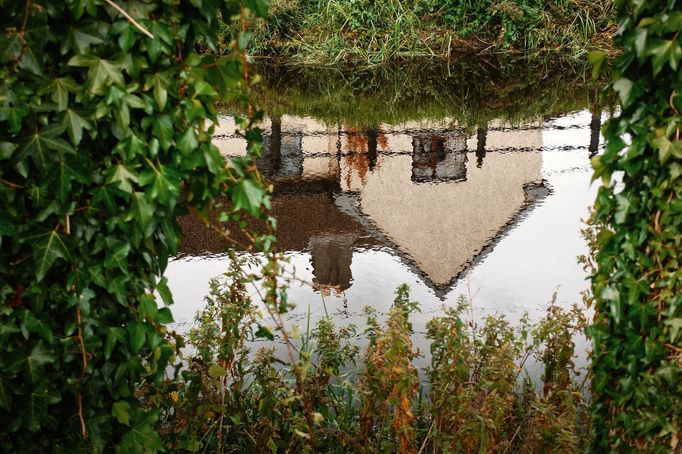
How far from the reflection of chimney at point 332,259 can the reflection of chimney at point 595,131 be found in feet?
14.2

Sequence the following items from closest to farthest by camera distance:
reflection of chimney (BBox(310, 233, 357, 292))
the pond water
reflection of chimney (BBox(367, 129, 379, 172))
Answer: the pond water → reflection of chimney (BBox(310, 233, 357, 292)) → reflection of chimney (BBox(367, 129, 379, 172))

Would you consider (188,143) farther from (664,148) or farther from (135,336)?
(664,148)

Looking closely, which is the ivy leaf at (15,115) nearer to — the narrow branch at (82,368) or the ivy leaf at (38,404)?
the narrow branch at (82,368)

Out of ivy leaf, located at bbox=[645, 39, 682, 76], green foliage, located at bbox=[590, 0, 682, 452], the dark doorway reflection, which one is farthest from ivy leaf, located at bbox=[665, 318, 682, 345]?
the dark doorway reflection

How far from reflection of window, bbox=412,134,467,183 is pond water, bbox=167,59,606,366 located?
27mm

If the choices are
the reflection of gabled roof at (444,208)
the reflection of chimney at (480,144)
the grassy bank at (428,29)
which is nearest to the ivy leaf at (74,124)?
the reflection of gabled roof at (444,208)

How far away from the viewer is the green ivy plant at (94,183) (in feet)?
7.66

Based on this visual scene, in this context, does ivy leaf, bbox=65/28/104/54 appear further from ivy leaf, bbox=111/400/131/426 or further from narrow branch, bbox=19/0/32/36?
ivy leaf, bbox=111/400/131/426

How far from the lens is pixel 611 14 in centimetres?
1803

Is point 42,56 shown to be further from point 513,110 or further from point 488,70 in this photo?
point 488,70

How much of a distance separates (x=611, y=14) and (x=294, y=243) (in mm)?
13669

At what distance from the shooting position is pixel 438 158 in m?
10.3

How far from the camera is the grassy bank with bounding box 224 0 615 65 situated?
17.2 meters

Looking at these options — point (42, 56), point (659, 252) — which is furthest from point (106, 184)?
point (659, 252)
